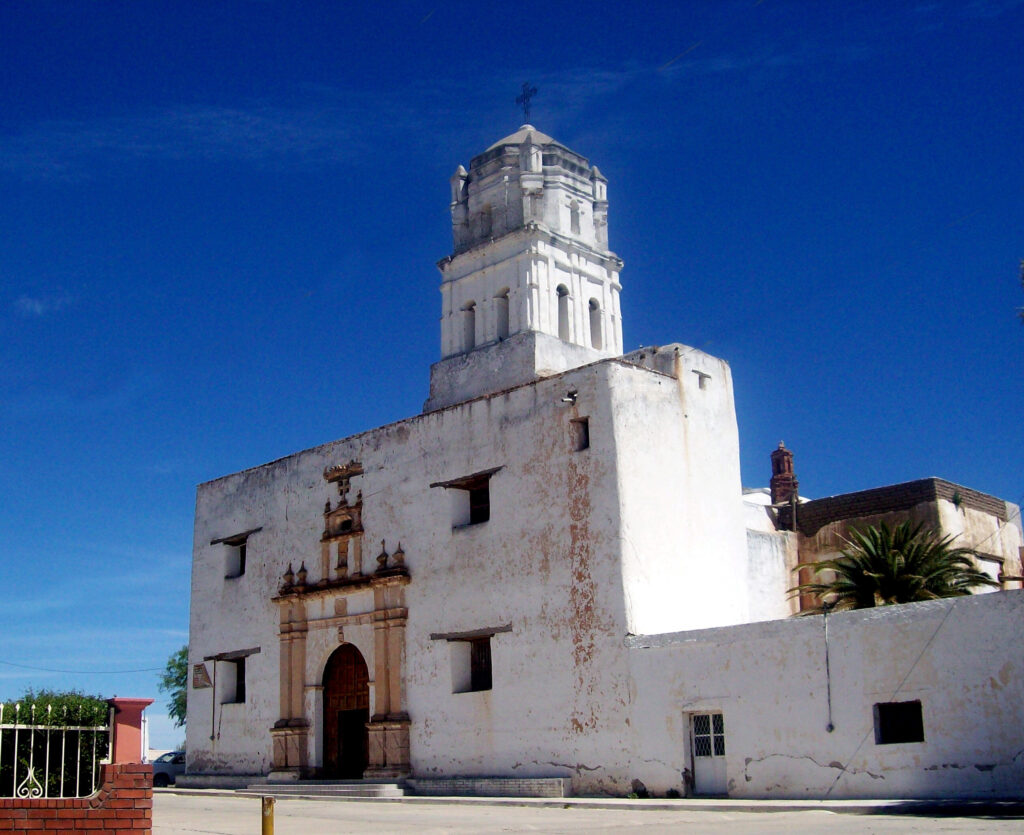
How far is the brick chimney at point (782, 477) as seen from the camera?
29.0 m

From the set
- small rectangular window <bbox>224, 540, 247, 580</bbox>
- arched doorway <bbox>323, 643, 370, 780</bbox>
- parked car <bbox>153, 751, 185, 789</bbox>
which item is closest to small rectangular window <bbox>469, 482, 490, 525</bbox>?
arched doorway <bbox>323, 643, 370, 780</bbox>

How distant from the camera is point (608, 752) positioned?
755 inches

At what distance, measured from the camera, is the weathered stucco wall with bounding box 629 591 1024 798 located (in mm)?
15086

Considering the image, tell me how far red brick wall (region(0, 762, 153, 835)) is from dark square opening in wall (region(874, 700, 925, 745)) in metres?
10.0

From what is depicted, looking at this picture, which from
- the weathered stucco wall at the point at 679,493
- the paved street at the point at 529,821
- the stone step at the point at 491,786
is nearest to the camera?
the paved street at the point at 529,821

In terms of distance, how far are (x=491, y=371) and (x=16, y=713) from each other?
16.4m

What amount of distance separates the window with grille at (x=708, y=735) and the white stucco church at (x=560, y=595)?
0.11ft

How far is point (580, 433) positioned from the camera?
2089cm

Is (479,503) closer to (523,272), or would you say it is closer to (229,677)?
(523,272)

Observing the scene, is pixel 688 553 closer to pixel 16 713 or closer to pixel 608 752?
pixel 608 752

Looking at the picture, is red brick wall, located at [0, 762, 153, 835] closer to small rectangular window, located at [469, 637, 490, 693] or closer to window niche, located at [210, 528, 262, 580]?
small rectangular window, located at [469, 637, 490, 693]

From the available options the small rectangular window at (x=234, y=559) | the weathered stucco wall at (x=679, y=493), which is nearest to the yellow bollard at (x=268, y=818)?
the weathered stucco wall at (x=679, y=493)

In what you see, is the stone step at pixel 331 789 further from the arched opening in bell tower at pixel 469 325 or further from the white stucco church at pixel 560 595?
the arched opening in bell tower at pixel 469 325

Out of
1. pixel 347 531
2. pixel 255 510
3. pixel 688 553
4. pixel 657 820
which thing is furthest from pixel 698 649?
pixel 255 510
